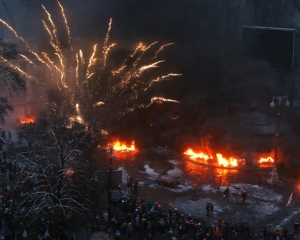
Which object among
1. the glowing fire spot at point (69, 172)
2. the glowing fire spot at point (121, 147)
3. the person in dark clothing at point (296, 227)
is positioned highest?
the glowing fire spot at point (69, 172)

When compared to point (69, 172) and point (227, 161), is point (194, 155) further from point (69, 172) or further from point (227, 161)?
point (69, 172)

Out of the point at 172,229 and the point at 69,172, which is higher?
the point at 69,172

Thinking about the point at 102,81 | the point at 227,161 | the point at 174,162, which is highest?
the point at 102,81

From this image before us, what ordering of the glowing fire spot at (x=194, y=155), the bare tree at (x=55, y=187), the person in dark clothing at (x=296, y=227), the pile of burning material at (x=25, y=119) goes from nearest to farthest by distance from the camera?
1. the bare tree at (x=55, y=187)
2. the person in dark clothing at (x=296, y=227)
3. the glowing fire spot at (x=194, y=155)
4. the pile of burning material at (x=25, y=119)

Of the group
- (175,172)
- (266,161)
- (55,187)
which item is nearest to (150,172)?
(175,172)

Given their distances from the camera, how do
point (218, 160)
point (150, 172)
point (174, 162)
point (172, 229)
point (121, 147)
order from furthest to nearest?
point (121, 147) < point (174, 162) < point (218, 160) < point (150, 172) < point (172, 229)

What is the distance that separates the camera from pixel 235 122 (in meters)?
30.8

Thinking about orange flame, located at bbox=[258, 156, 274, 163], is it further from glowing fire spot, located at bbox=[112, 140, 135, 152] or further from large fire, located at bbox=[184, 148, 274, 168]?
glowing fire spot, located at bbox=[112, 140, 135, 152]

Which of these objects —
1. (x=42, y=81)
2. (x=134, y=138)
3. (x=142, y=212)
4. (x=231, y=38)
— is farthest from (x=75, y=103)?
(x=231, y=38)

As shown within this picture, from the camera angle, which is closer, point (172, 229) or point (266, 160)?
point (172, 229)

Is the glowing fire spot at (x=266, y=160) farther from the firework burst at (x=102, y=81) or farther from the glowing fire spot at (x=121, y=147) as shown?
the firework burst at (x=102, y=81)

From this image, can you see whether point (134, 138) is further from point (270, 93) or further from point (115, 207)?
point (115, 207)

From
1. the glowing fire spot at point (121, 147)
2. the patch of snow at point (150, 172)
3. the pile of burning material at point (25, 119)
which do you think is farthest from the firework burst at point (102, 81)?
the patch of snow at point (150, 172)

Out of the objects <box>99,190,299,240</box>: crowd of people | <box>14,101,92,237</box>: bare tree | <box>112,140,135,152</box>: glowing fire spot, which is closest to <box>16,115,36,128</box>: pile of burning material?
<box>112,140,135,152</box>: glowing fire spot
